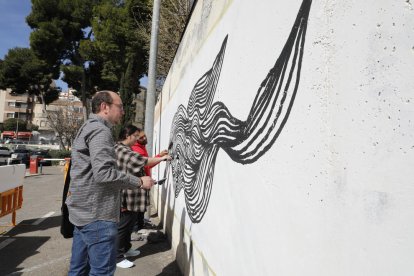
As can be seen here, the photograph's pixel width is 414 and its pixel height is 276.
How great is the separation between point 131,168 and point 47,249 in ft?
7.82

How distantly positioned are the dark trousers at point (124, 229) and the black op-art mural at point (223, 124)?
65 cm

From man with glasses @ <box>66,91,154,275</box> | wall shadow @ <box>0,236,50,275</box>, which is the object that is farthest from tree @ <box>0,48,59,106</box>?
man with glasses @ <box>66,91,154,275</box>

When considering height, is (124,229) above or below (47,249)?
above

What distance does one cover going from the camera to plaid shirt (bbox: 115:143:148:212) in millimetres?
4369

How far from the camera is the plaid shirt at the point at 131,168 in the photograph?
4369 mm

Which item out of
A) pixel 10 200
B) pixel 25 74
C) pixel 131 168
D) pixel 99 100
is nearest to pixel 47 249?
pixel 10 200

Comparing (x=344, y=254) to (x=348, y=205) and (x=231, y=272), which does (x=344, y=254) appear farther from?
(x=231, y=272)

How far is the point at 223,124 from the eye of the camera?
112 inches

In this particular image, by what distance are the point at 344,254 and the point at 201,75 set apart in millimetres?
2872

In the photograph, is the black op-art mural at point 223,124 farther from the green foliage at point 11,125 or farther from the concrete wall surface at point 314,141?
the green foliage at point 11,125

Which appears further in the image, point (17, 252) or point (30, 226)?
point (30, 226)

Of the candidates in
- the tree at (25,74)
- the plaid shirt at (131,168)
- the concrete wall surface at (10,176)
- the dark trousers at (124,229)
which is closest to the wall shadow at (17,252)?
the concrete wall surface at (10,176)

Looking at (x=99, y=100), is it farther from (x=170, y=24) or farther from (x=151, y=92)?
(x=170, y=24)

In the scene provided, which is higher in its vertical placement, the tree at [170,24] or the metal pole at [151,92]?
the tree at [170,24]
